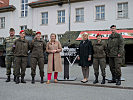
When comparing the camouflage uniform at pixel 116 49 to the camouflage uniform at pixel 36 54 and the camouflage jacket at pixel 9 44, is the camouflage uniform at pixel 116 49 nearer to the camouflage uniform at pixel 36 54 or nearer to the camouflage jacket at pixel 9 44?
the camouflage uniform at pixel 36 54

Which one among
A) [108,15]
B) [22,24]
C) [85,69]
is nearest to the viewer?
[85,69]

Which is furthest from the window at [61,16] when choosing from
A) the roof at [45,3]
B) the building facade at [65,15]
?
the roof at [45,3]

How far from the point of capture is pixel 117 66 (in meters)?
6.46

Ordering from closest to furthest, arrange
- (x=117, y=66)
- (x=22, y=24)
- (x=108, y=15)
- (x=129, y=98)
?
1. (x=129, y=98)
2. (x=117, y=66)
3. (x=108, y=15)
4. (x=22, y=24)

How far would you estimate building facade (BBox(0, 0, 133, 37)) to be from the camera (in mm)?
18672

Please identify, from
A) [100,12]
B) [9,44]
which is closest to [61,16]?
[100,12]

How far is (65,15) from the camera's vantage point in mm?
21156

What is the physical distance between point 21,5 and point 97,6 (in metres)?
10.4

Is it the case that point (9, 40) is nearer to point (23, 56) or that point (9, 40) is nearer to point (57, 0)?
point (23, 56)

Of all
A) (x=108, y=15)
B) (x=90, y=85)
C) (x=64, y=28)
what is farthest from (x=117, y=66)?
(x=64, y=28)

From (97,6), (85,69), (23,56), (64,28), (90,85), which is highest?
(97,6)

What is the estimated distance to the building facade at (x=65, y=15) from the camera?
18.7m

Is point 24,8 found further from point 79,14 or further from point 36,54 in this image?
point 36,54

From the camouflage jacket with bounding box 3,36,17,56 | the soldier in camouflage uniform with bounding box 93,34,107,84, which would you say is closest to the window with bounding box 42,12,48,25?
the camouflage jacket with bounding box 3,36,17,56
